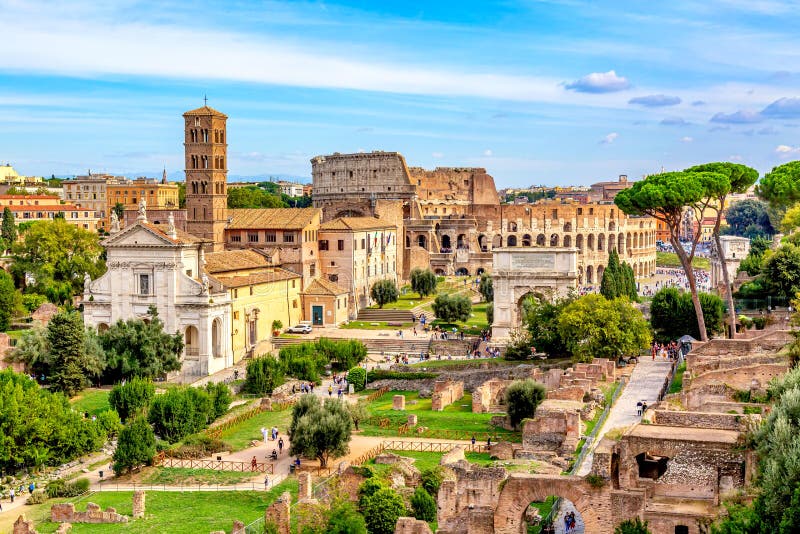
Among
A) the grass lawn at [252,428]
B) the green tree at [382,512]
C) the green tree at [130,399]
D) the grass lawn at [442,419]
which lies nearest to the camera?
the green tree at [382,512]

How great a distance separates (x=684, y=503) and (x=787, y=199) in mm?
26312

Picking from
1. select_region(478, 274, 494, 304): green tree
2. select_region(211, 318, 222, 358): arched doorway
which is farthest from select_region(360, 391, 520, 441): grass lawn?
select_region(478, 274, 494, 304): green tree

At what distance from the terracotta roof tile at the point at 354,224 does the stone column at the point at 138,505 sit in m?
41.4

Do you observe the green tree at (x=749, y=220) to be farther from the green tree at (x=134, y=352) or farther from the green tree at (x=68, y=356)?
the green tree at (x=68, y=356)

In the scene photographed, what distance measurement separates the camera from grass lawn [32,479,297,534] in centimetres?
3000

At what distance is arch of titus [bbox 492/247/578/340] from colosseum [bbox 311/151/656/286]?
27.4 meters

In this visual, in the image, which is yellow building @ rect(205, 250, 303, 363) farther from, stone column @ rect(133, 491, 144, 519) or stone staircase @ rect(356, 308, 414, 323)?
stone column @ rect(133, 491, 144, 519)

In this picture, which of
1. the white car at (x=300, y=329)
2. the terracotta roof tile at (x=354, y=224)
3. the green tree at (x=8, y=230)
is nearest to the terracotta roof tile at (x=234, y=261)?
the white car at (x=300, y=329)

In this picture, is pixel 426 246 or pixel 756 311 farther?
pixel 426 246

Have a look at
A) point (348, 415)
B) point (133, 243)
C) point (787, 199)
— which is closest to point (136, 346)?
point (133, 243)

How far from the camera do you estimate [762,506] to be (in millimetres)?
19984

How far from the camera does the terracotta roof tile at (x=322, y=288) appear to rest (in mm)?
67250

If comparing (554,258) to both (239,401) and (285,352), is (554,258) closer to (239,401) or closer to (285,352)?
(285,352)

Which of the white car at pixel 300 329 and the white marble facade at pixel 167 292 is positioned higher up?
the white marble facade at pixel 167 292
